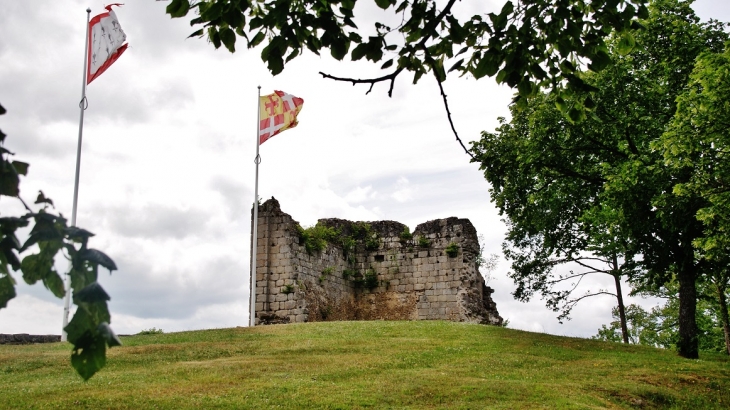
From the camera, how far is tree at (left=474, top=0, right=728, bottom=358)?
749 inches

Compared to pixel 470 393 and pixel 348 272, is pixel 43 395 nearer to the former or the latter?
pixel 470 393

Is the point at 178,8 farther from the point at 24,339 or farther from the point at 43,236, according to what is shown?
the point at 24,339

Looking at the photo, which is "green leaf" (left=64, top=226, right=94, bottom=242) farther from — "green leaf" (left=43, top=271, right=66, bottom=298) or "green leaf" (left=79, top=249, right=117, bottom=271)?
"green leaf" (left=43, top=271, right=66, bottom=298)

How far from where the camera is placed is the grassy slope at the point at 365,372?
1225 cm

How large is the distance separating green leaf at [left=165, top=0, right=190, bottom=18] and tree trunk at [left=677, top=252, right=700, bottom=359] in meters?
17.6

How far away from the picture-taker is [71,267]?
325cm

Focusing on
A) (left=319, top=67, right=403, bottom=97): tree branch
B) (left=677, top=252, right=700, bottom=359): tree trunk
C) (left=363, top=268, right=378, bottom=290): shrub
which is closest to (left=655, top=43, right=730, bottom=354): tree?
(left=677, top=252, right=700, bottom=359): tree trunk

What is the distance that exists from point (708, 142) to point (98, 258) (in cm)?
1617

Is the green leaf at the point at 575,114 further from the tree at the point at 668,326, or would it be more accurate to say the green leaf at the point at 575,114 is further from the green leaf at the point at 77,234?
the tree at the point at 668,326

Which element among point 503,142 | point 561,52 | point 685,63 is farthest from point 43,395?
point 685,63


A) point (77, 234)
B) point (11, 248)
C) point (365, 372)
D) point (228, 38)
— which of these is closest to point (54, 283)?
point (11, 248)

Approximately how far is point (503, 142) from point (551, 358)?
8042 mm

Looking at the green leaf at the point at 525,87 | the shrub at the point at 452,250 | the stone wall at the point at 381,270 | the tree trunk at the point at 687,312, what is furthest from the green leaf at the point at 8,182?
the shrub at the point at 452,250

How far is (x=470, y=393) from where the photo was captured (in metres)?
12.8
